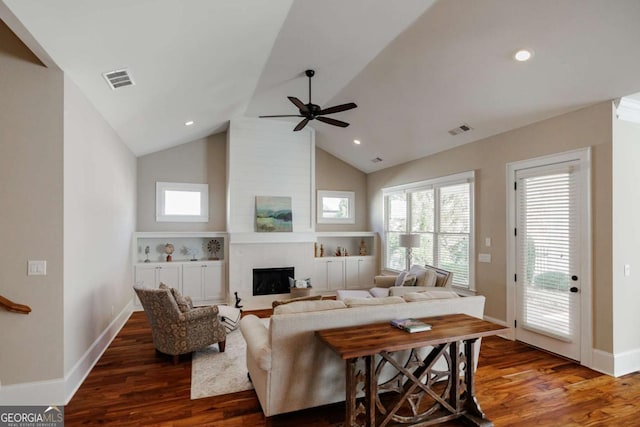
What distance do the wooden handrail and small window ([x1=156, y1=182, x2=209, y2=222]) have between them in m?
3.88

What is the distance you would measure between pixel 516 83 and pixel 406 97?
4.71 ft

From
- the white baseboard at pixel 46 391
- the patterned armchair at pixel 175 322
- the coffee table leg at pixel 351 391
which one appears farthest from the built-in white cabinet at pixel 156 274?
the coffee table leg at pixel 351 391

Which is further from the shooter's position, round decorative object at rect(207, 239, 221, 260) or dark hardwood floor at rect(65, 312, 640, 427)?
round decorative object at rect(207, 239, 221, 260)

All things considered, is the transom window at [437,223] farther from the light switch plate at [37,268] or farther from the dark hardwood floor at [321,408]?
the light switch plate at [37,268]

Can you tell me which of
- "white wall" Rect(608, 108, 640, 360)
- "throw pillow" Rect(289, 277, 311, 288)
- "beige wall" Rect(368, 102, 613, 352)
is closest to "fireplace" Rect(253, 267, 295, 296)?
"throw pillow" Rect(289, 277, 311, 288)

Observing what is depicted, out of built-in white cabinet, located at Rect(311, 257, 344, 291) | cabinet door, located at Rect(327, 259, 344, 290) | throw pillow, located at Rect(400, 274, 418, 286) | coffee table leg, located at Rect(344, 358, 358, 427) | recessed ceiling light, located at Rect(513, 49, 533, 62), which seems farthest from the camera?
cabinet door, located at Rect(327, 259, 344, 290)

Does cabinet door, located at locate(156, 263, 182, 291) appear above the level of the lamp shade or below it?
below

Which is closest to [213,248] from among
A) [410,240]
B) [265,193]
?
[265,193]

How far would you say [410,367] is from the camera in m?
2.55

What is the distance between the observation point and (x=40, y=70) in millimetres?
2691

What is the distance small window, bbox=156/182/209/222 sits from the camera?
643 cm

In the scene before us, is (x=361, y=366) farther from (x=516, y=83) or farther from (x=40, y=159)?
(x=516, y=83)

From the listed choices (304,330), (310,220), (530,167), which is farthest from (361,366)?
(310,220)

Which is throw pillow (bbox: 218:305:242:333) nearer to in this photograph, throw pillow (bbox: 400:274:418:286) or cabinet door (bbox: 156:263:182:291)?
cabinet door (bbox: 156:263:182:291)
